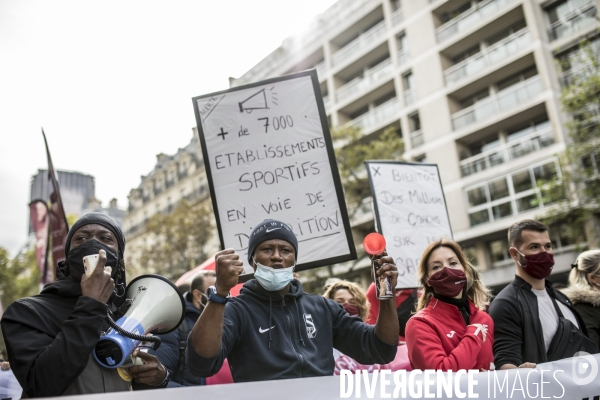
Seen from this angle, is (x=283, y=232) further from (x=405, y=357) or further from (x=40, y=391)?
(x=405, y=357)

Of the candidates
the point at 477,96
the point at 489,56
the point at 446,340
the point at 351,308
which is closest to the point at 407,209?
the point at 351,308

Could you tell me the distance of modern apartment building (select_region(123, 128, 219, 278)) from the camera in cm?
4466

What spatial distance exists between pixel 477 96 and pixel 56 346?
985 inches

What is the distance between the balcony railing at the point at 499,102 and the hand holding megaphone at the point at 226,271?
22.0 m

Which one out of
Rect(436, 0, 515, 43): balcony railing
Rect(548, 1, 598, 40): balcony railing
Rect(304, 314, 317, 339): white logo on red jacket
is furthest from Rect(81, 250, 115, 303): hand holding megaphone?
Rect(436, 0, 515, 43): balcony railing

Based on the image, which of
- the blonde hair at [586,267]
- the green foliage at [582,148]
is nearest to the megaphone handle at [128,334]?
the blonde hair at [586,267]

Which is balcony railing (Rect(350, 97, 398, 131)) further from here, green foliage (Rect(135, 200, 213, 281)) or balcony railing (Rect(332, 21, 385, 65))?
green foliage (Rect(135, 200, 213, 281))

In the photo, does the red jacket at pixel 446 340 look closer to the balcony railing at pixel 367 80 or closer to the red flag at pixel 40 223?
the red flag at pixel 40 223

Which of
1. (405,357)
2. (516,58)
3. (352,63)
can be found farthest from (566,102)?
(352,63)

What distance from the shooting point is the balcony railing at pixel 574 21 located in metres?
20.3

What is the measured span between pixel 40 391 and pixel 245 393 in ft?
2.62

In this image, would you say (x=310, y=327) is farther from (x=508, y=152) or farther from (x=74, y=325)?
(x=508, y=152)

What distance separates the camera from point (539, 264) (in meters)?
3.22

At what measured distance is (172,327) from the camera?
2.43 m
